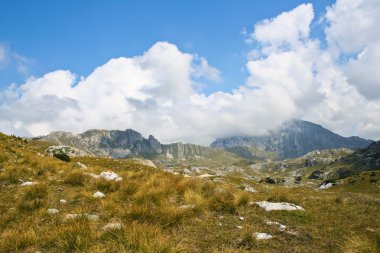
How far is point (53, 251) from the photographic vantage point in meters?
7.55

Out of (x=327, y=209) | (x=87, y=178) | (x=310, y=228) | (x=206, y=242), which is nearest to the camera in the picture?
(x=206, y=242)

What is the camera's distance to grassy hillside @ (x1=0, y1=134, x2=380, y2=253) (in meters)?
7.79

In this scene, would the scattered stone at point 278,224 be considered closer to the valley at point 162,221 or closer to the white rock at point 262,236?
the valley at point 162,221

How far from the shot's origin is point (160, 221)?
9852 mm

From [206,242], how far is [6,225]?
19.1 feet

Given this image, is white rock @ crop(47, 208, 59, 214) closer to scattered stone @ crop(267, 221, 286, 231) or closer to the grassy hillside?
the grassy hillside

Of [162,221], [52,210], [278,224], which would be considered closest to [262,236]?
[278,224]

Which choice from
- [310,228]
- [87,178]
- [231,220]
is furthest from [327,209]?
[87,178]

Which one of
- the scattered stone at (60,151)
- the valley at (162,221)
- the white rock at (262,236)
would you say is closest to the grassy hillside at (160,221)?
the valley at (162,221)

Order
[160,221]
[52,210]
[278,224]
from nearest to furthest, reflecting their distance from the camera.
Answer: [160,221], [278,224], [52,210]

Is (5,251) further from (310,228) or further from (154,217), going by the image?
(310,228)

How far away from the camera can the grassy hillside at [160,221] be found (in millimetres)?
7788

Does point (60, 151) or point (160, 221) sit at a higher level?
point (60, 151)

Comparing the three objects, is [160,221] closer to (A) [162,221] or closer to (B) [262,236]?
(A) [162,221]
